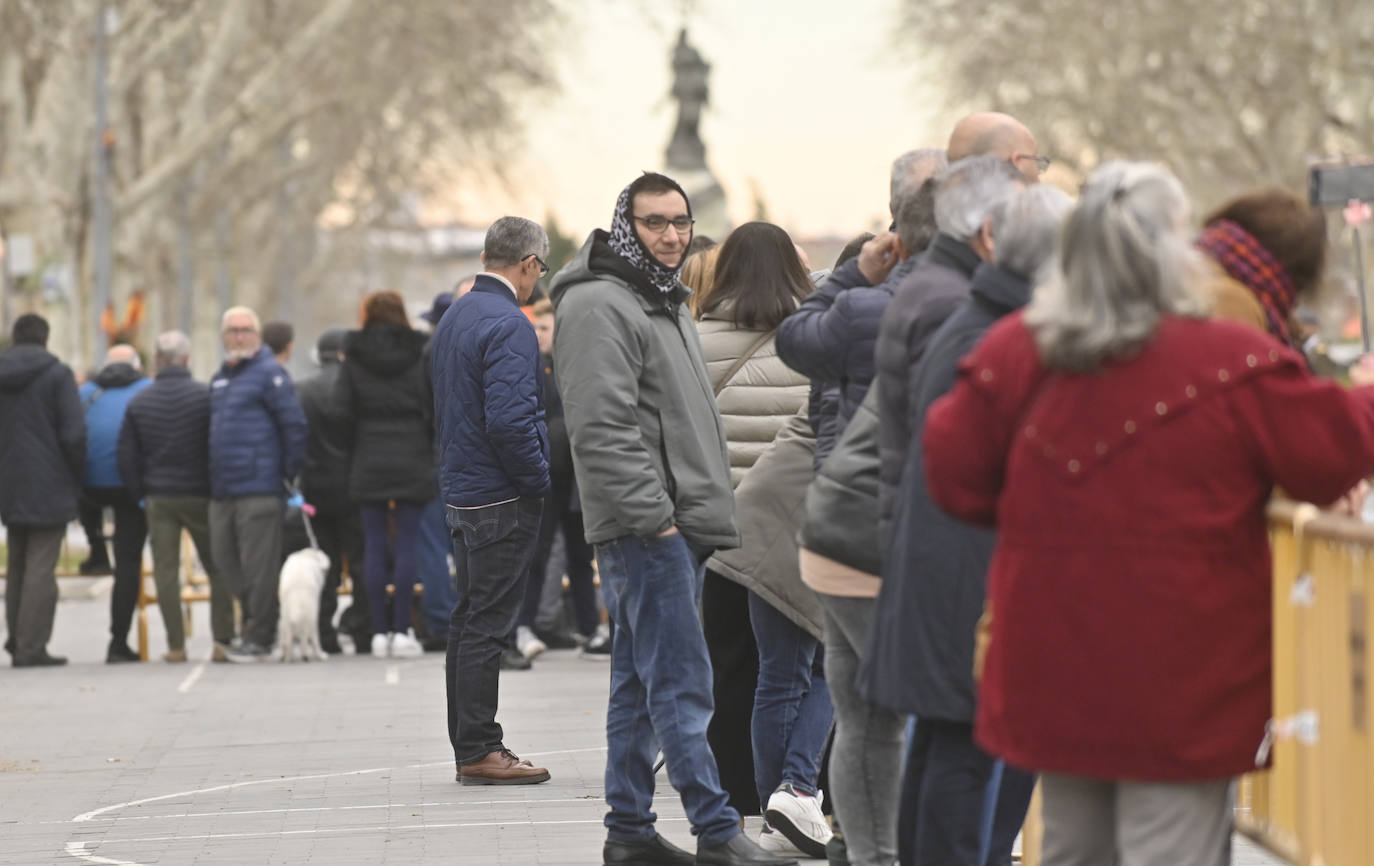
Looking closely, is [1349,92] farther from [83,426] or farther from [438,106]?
[83,426]

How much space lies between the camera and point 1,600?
63.4 ft

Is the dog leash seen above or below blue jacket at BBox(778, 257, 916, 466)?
below

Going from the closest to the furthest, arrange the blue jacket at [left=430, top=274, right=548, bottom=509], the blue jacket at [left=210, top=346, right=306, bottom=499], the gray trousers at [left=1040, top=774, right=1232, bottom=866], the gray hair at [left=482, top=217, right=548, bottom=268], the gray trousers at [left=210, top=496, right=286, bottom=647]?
the gray trousers at [left=1040, top=774, right=1232, bottom=866] → the blue jacket at [left=430, top=274, right=548, bottom=509] → the gray hair at [left=482, top=217, right=548, bottom=268] → the blue jacket at [left=210, top=346, right=306, bottom=499] → the gray trousers at [left=210, top=496, right=286, bottom=647]

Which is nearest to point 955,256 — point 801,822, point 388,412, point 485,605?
point 801,822

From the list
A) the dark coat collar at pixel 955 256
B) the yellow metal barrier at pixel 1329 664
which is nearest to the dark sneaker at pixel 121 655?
the dark coat collar at pixel 955 256

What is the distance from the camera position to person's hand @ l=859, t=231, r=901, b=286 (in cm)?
621

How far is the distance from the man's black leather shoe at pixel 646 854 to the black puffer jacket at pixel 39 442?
8450mm

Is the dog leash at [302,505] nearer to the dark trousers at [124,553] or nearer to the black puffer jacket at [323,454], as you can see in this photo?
the black puffer jacket at [323,454]

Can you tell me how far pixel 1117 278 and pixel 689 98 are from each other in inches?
1119

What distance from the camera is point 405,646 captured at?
557 inches

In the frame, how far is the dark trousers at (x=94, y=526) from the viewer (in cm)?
1566

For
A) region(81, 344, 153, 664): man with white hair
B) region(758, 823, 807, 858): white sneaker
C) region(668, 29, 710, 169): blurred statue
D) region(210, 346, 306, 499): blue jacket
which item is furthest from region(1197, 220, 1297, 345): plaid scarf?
region(668, 29, 710, 169): blurred statue

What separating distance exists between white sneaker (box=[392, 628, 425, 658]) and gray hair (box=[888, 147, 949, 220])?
333 inches

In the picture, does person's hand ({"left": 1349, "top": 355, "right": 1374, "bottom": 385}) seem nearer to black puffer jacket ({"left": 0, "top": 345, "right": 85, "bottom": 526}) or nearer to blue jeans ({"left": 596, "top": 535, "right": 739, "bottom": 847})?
blue jeans ({"left": 596, "top": 535, "right": 739, "bottom": 847})
